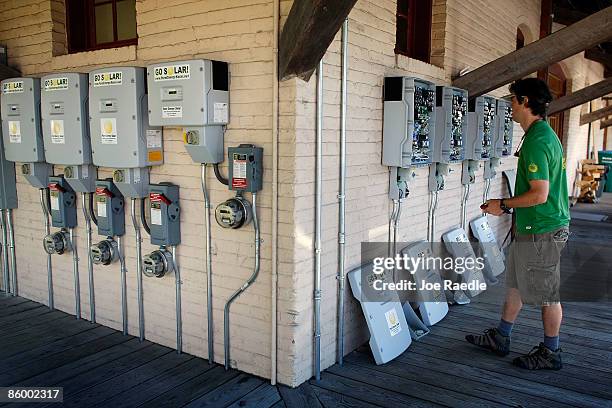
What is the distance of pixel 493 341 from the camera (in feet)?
13.5

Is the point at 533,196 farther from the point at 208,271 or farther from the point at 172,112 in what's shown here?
the point at 172,112

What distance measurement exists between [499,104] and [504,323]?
10.8 ft

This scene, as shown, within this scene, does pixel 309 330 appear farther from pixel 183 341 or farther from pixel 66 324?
pixel 66 324

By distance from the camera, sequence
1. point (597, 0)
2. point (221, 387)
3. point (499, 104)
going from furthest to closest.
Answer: point (597, 0), point (499, 104), point (221, 387)

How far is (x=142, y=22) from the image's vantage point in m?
4.02

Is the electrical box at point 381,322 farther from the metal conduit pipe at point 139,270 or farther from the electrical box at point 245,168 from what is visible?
the metal conduit pipe at point 139,270

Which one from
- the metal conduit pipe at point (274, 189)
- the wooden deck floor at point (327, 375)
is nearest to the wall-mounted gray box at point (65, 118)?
the wooden deck floor at point (327, 375)

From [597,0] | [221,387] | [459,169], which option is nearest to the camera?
[221,387]

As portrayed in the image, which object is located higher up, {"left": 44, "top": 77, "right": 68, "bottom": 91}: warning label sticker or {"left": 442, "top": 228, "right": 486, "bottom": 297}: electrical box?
{"left": 44, "top": 77, "right": 68, "bottom": 91}: warning label sticker

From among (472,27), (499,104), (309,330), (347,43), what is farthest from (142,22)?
(499,104)

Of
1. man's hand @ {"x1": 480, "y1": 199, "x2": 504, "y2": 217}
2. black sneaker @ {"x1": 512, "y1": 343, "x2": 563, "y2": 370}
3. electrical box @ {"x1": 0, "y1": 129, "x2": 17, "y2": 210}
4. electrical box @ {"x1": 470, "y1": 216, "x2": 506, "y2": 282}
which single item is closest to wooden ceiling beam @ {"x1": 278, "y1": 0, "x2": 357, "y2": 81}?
man's hand @ {"x1": 480, "y1": 199, "x2": 504, "y2": 217}

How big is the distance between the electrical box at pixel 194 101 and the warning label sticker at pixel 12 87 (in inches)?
66.5

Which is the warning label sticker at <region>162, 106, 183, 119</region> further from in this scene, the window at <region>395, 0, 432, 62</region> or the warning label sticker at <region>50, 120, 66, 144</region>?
the window at <region>395, 0, 432, 62</region>

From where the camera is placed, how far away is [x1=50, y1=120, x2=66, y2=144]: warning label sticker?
4.36 metres
